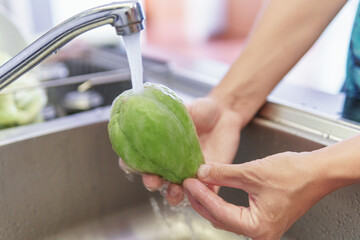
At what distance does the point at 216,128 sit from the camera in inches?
26.4

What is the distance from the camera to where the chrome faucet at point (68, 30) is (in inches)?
15.5

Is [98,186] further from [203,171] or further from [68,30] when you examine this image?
[68,30]

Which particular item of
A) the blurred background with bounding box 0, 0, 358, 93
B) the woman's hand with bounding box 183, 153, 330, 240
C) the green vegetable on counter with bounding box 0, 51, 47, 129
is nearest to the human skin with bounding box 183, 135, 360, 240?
the woman's hand with bounding box 183, 153, 330, 240

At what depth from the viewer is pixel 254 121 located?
0.68 meters

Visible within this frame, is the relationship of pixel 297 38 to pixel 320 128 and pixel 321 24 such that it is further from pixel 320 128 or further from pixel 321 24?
pixel 320 128

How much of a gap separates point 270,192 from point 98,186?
38cm

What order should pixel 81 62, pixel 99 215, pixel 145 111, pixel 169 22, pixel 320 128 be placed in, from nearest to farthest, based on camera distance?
pixel 145 111 → pixel 320 128 → pixel 99 215 → pixel 81 62 → pixel 169 22

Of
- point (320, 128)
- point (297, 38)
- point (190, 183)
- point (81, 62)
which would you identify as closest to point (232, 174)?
point (190, 183)

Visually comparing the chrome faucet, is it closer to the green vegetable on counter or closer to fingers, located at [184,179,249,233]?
fingers, located at [184,179,249,233]

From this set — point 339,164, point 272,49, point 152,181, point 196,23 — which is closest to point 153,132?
point 152,181

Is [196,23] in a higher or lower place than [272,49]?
lower

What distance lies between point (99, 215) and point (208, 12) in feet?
12.3

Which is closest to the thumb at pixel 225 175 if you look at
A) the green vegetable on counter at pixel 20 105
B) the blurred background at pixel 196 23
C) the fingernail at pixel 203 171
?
the fingernail at pixel 203 171

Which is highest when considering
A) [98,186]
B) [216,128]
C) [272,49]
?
[272,49]
